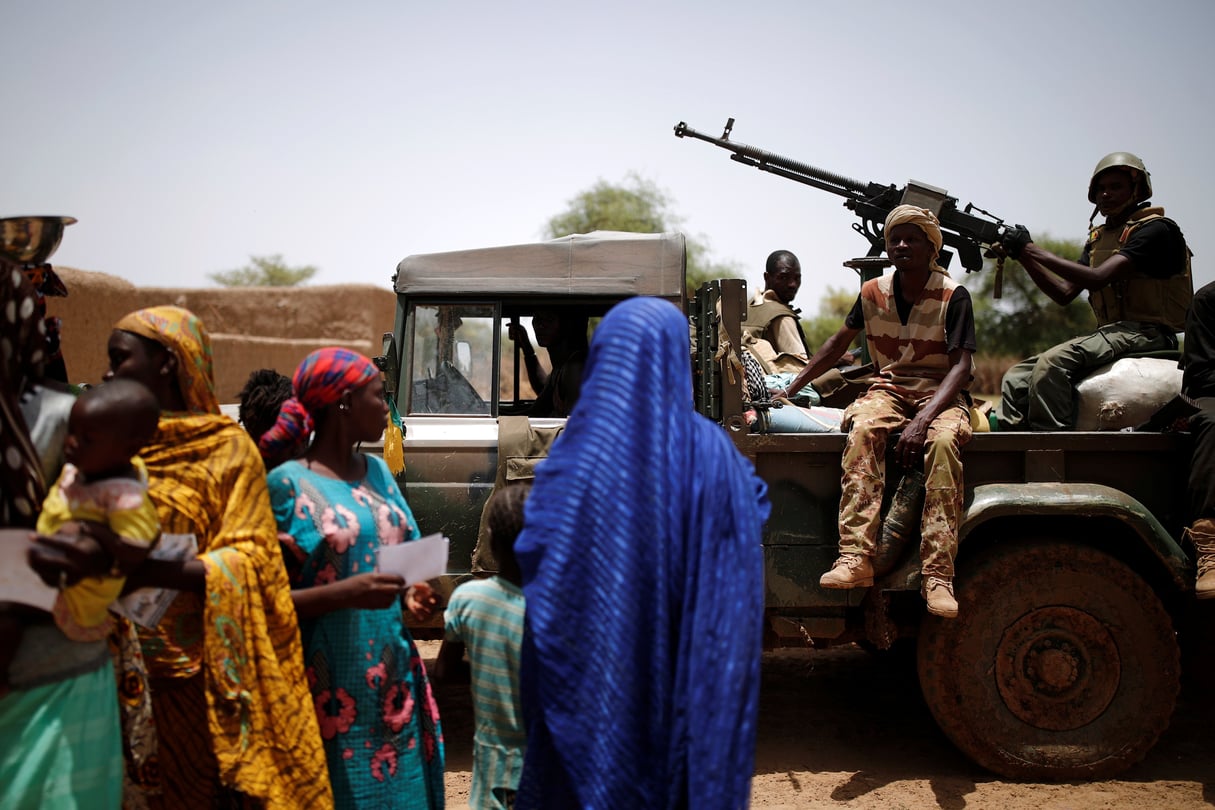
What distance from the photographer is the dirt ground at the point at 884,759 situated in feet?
13.7

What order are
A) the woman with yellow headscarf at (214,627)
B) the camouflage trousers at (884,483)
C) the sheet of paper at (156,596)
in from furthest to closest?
the camouflage trousers at (884,483)
the woman with yellow headscarf at (214,627)
the sheet of paper at (156,596)

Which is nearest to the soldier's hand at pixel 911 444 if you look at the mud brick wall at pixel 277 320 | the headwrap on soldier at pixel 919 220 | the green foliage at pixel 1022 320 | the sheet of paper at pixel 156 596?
the headwrap on soldier at pixel 919 220

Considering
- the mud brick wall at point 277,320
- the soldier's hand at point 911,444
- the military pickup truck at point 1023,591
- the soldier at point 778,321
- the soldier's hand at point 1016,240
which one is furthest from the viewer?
the mud brick wall at point 277,320

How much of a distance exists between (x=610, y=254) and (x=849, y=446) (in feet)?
5.05

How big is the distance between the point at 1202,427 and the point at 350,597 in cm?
373

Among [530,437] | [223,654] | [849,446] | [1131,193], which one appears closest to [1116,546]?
[849,446]

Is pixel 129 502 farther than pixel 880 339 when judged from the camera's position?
No

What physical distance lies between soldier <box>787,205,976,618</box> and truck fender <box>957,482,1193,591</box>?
0.14 m

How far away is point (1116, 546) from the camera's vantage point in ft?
14.4

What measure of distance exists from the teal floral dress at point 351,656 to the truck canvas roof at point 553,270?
96.2 inches

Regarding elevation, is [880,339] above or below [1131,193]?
below

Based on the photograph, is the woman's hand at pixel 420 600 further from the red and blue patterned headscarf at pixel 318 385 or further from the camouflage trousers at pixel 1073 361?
the camouflage trousers at pixel 1073 361

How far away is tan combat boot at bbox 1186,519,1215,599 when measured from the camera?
13.1 feet

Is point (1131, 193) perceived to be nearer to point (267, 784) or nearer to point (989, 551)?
point (989, 551)
